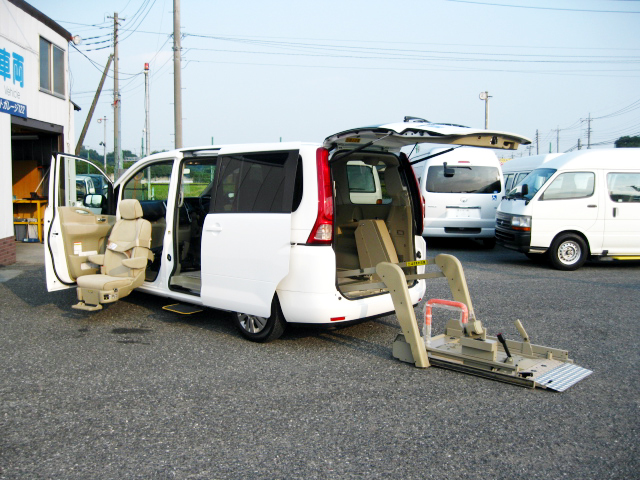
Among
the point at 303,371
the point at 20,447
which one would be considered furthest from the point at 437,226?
the point at 20,447

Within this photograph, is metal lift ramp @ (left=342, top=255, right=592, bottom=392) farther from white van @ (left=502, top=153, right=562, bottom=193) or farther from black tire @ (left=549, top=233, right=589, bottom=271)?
white van @ (left=502, top=153, right=562, bottom=193)

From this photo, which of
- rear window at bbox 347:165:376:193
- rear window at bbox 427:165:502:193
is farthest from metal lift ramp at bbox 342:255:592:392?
rear window at bbox 427:165:502:193

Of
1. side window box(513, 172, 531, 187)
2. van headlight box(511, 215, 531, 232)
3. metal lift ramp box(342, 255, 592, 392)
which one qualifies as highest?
side window box(513, 172, 531, 187)

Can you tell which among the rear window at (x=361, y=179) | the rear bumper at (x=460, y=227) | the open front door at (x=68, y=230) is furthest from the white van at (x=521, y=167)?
the open front door at (x=68, y=230)

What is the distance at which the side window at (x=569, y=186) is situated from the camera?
10562 mm

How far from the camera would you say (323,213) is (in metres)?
4.95

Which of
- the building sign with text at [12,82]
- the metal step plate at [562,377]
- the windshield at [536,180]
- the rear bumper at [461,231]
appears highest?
the building sign with text at [12,82]

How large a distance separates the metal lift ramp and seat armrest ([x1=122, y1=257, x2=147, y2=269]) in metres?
2.94

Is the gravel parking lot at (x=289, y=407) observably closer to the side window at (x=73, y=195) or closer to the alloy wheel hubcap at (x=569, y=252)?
the side window at (x=73, y=195)

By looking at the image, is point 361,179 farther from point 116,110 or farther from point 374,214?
point 116,110

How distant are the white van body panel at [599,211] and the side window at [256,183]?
6.73m

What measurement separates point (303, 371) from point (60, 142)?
465 inches

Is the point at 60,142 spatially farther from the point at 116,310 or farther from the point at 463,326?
the point at 463,326

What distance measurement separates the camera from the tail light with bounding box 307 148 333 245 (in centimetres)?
495
